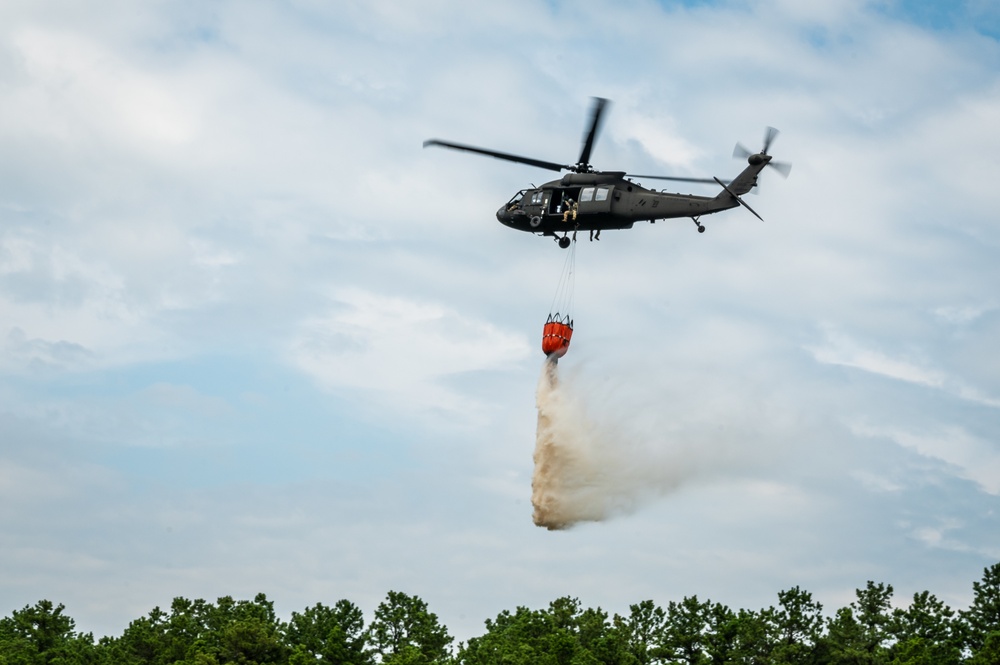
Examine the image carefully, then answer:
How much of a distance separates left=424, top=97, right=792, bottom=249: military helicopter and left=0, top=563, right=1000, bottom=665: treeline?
29.9 meters

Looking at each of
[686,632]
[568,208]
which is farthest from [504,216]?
[686,632]

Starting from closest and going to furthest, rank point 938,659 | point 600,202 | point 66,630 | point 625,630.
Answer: point 600,202 → point 938,659 → point 625,630 → point 66,630

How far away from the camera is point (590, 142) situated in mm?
80125

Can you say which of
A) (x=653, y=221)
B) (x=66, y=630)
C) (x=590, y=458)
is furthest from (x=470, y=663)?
(x=66, y=630)

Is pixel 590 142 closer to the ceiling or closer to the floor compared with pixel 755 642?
closer to the ceiling

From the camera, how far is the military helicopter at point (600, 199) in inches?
3039

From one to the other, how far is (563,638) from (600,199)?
33810 mm

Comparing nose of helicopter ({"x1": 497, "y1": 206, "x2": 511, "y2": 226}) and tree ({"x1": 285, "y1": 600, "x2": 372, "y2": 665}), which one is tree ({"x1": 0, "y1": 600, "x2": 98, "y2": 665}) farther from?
nose of helicopter ({"x1": 497, "y1": 206, "x2": 511, "y2": 226})

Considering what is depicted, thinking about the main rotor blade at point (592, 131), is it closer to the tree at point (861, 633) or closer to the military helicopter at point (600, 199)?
the military helicopter at point (600, 199)

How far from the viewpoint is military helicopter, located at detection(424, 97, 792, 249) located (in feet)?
253

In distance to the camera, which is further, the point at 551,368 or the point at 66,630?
the point at 66,630

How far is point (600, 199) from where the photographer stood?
78.4m

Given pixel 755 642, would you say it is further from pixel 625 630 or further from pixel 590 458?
pixel 590 458

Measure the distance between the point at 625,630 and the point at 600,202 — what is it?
129 ft
